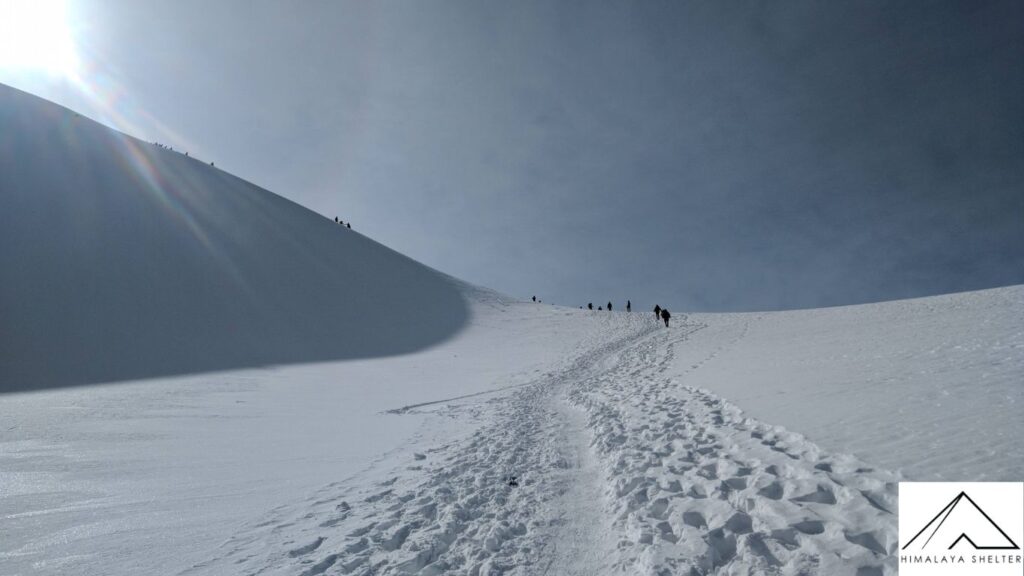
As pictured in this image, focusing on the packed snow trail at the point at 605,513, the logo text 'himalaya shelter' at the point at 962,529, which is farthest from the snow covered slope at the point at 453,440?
the logo text 'himalaya shelter' at the point at 962,529

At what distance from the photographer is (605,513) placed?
198 inches

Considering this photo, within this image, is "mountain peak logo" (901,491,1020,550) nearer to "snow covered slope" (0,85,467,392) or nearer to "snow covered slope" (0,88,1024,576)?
"snow covered slope" (0,88,1024,576)

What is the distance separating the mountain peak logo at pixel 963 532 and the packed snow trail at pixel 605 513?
0.95ft

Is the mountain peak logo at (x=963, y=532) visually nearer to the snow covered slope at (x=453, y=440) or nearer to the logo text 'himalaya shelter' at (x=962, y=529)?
the logo text 'himalaya shelter' at (x=962, y=529)

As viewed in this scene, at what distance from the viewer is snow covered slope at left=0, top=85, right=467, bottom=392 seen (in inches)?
639

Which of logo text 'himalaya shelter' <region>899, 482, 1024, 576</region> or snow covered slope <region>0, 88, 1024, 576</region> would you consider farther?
snow covered slope <region>0, 88, 1024, 576</region>

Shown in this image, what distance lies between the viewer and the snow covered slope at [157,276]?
16.2m

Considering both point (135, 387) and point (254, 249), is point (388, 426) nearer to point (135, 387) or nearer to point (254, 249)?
point (135, 387)

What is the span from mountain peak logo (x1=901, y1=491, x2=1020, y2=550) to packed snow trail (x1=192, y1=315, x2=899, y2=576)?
289 millimetres

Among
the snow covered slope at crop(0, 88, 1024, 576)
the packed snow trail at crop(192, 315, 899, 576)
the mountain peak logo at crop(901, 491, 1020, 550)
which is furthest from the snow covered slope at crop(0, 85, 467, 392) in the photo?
the mountain peak logo at crop(901, 491, 1020, 550)

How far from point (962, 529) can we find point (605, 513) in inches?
131

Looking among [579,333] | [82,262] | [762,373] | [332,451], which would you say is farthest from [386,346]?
[762,373]

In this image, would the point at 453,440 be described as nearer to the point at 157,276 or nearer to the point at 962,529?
the point at 962,529

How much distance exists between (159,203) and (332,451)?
33043mm
